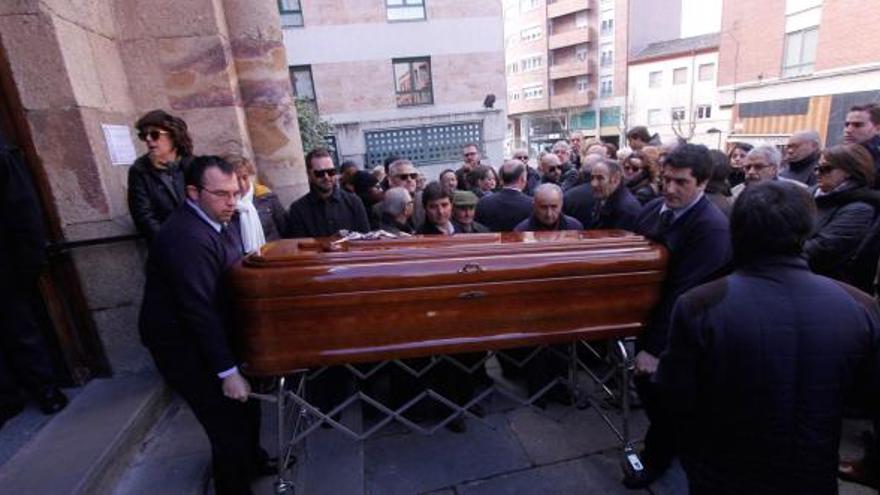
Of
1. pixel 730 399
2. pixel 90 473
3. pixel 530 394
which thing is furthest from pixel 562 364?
pixel 90 473

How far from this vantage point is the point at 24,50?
8.25 feet

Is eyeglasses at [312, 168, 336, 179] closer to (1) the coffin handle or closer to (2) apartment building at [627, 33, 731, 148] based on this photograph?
(1) the coffin handle

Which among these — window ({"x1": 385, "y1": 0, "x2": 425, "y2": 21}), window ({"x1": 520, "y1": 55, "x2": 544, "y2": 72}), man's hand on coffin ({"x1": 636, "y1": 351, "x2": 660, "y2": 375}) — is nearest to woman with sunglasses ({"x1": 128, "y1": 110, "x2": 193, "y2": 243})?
man's hand on coffin ({"x1": 636, "y1": 351, "x2": 660, "y2": 375})

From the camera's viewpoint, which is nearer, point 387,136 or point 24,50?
point 24,50

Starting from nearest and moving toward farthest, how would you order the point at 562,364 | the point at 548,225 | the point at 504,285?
the point at 504,285, the point at 548,225, the point at 562,364

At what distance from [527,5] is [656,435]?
144ft

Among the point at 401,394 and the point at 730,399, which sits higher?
the point at 730,399

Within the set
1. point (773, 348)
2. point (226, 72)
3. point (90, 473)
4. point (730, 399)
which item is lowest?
point (90, 473)

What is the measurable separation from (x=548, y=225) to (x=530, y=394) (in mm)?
1233

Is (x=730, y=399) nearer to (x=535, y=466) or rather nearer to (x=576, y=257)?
(x=576, y=257)

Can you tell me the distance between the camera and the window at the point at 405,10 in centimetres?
1522

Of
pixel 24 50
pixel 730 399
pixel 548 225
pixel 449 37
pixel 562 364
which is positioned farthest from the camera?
pixel 449 37

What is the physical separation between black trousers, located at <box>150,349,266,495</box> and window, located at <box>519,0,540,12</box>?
141 feet

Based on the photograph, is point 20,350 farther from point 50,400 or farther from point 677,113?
point 677,113
